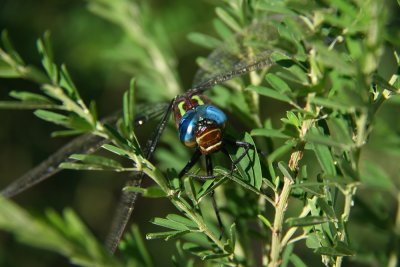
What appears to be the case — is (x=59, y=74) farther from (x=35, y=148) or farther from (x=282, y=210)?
(x=35, y=148)

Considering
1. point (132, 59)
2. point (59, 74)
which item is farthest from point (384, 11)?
point (132, 59)

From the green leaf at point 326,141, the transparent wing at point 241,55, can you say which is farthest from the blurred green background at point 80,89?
the green leaf at point 326,141

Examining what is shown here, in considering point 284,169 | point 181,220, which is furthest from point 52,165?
point 284,169

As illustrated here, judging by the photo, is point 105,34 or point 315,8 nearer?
point 315,8

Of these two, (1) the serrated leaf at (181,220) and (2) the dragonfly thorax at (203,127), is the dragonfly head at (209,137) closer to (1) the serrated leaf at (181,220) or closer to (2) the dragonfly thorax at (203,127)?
(2) the dragonfly thorax at (203,127)

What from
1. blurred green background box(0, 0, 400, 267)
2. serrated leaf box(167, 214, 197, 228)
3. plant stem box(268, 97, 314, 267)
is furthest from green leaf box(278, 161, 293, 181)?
blurred green background box(0, 0, 400, 267)

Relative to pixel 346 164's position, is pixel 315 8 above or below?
above
